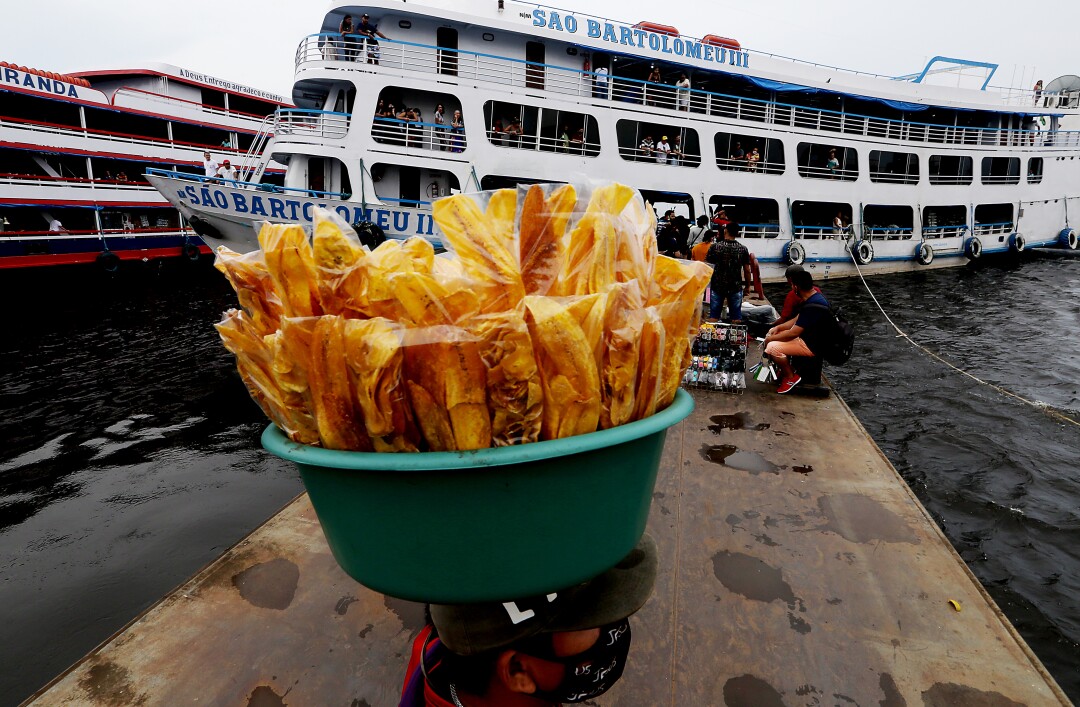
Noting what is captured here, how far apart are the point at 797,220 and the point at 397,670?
19.6 meters

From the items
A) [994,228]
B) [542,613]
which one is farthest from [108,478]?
A: [994,228]

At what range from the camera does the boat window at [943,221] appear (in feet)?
63.4

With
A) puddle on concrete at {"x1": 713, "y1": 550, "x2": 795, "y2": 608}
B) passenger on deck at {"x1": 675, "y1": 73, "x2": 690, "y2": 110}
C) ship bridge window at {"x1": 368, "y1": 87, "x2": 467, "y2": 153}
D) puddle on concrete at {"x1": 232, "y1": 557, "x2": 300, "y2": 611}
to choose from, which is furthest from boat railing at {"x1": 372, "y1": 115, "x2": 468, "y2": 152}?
puddle on concrete at {"x1": 713, "y1": 550, "x2": 795, "y2": 608}

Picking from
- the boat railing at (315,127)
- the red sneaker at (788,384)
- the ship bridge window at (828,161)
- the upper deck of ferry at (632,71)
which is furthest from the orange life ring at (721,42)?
the red sneaker at (788,384)

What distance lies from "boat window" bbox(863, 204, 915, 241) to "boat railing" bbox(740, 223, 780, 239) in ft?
12.4

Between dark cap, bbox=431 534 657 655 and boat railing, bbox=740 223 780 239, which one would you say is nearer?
dark cap, bbox=431 534 657 655

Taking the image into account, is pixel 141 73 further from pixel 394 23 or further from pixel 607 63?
pixel 607 63

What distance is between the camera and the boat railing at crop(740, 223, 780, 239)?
52.8 ft

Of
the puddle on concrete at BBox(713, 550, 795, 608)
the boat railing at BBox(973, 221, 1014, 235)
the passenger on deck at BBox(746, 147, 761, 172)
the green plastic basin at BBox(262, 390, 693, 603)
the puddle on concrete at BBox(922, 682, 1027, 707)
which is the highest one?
the passenger on deck at BBox(746, 147, 761, 172)

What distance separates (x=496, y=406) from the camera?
0.91m

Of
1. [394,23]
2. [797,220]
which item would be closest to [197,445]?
[394,23]

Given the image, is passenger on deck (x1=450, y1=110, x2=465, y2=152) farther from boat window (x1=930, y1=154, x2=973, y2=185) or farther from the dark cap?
boat window (x1=930, y1=154, x2=973, y2=185)

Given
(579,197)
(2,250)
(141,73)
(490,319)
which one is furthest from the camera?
(141,73)

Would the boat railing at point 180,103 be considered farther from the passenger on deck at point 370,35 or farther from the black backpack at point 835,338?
the black backpack at point 835,338
